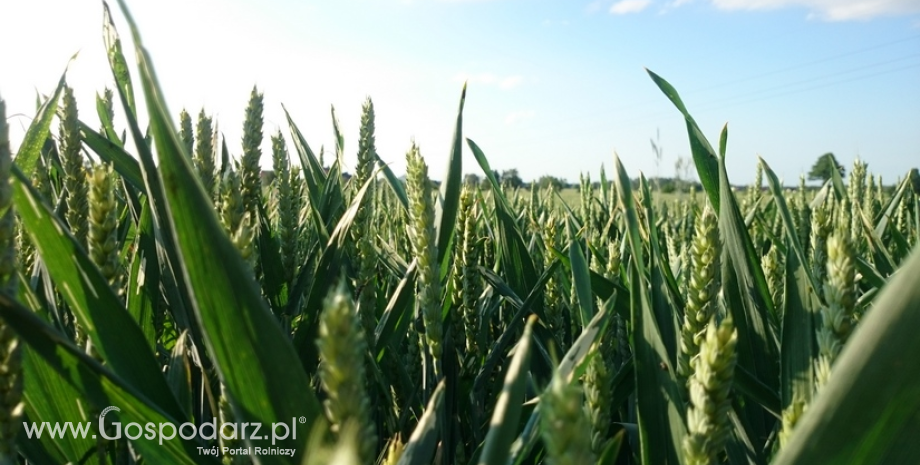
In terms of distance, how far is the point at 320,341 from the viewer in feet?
1.01

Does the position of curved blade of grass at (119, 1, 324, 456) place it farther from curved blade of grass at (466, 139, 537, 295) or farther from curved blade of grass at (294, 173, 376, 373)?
curved blade of grass at (466, 139, 537, 295)

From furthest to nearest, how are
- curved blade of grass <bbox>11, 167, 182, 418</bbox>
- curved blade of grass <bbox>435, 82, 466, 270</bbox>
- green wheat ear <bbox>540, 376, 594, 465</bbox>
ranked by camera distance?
curved blade of grass <bbox>435, 82, 466, 270</bbox> < curved blade of grass <bbox>11, 167, 182, 418</bbox> < green wheat ear <bbox>540, 376, 594, 465</bbox>

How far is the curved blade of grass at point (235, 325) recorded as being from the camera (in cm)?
40

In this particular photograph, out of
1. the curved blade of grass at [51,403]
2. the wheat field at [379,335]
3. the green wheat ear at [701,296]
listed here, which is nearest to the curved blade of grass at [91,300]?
the wheat field at [379,335]

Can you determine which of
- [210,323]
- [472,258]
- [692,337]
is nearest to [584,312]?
[692,337]

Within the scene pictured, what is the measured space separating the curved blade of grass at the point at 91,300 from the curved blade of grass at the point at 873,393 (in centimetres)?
47

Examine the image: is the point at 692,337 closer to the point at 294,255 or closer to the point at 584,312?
the point at 584,312

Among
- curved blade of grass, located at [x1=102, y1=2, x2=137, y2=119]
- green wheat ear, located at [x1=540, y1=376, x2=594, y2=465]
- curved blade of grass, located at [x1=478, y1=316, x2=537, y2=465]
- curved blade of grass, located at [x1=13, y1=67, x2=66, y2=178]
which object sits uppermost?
curved blade of grass, located at [x1=102, y1=2, x2=137, y2=119]

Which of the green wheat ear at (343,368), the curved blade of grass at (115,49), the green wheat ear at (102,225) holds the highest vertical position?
the curved blade of grass at (115,49)

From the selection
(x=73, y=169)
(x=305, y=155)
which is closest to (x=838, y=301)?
(x=73, y=169)

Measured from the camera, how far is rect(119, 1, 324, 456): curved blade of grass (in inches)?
15.7

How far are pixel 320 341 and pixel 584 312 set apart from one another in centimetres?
40

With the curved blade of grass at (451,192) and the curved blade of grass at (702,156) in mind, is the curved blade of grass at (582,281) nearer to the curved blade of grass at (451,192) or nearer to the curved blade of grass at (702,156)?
the curved blade of grass at (451,192)

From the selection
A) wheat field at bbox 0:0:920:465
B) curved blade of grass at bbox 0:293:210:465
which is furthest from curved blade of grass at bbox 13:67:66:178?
curved blade of grass at bbox 0:293:210:465
